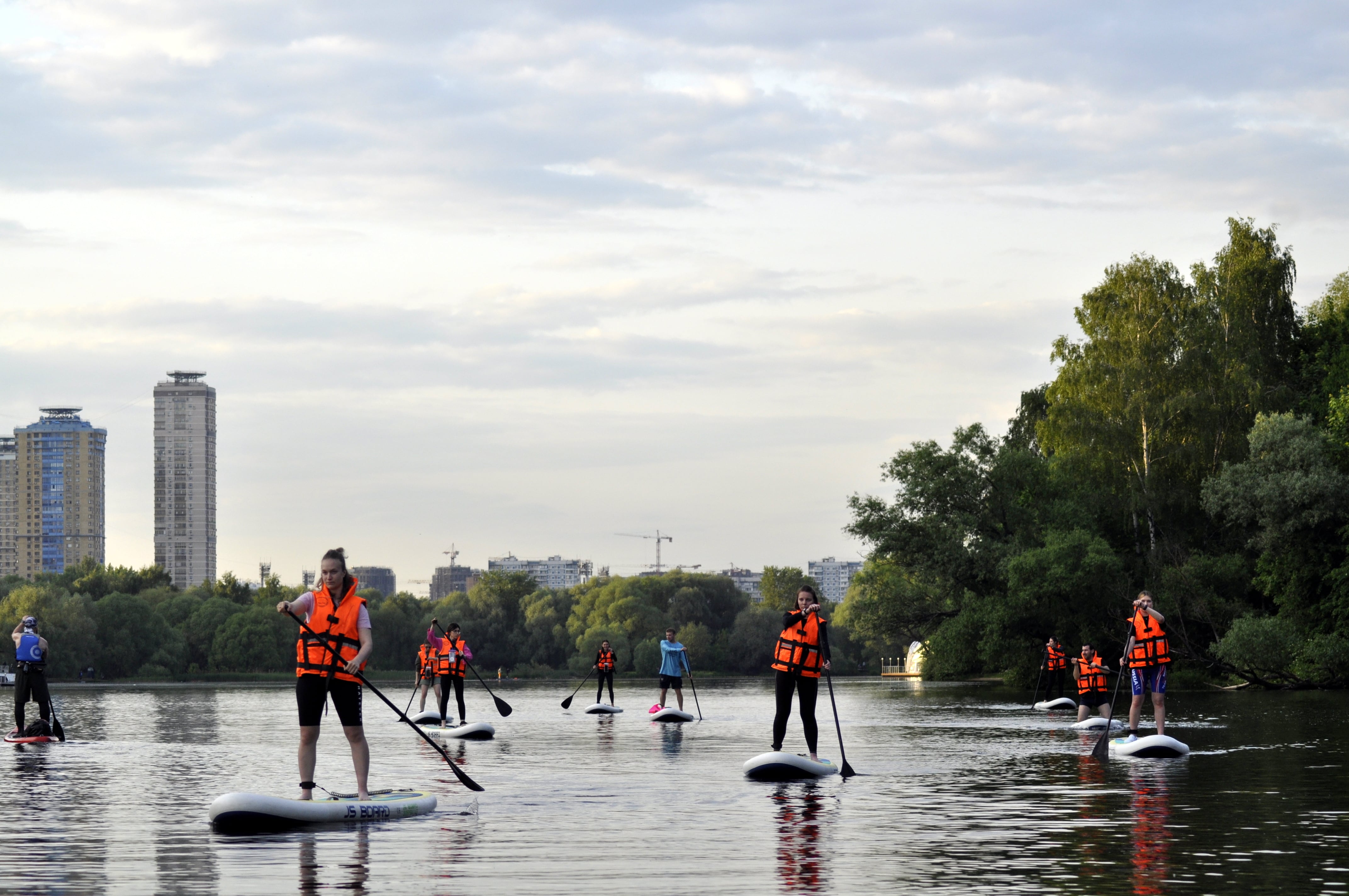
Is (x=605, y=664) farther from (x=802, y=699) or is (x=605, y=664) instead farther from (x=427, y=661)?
(x=802, y=699)

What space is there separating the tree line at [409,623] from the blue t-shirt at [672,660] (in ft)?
270

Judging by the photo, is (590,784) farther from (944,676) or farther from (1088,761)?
(944,676)

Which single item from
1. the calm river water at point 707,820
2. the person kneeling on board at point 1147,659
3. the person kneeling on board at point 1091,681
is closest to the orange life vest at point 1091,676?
the person kneeling on board at point 1091,681

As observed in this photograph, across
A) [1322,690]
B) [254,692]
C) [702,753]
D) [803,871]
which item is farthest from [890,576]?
[803,871]

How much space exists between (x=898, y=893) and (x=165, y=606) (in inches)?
5101

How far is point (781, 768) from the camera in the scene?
16234 millimetres

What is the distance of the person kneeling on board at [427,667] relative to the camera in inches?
1181

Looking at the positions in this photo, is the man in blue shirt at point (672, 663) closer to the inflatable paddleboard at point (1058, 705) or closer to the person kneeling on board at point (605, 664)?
the person kneeling on board at point (605, 664)

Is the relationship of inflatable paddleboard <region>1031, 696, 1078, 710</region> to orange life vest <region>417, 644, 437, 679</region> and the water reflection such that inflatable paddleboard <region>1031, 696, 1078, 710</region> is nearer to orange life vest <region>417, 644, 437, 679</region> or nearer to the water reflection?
orange life vest <region>417, 644, 437, 679</region>

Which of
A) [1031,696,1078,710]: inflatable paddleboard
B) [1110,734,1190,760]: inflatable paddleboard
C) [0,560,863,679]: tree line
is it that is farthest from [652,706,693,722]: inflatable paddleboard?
[0,560,863,679]: tree line

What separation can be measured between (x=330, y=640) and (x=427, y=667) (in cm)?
1864

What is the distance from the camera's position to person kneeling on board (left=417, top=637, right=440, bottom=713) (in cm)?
3000

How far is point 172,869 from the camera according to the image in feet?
32.3

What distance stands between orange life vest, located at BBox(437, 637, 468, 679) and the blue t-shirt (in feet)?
18.3
